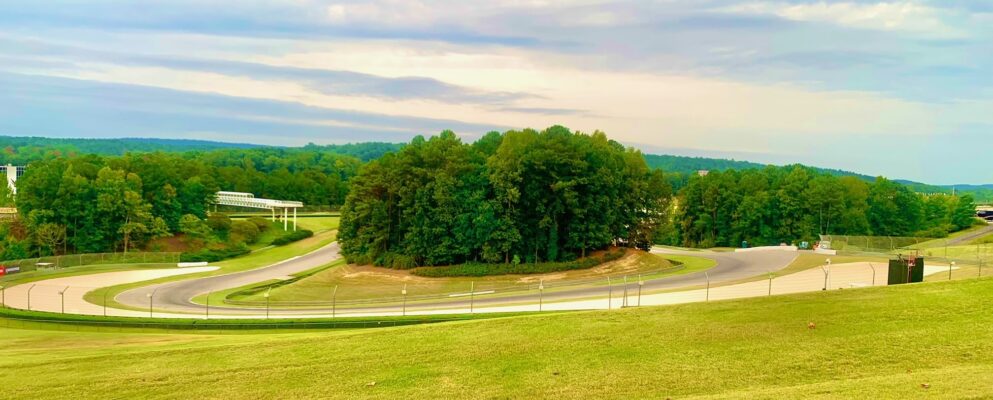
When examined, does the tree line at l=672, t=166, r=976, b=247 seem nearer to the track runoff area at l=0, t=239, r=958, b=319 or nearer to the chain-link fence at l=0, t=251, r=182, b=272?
the track runoff area at l=0, t=239, r=958, b=319

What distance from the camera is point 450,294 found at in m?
48.2

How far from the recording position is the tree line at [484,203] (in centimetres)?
5650

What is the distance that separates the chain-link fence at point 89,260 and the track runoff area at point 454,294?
9.50ft

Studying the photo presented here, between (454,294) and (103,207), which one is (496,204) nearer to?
(454,294)

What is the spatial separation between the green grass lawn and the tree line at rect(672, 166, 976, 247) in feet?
200

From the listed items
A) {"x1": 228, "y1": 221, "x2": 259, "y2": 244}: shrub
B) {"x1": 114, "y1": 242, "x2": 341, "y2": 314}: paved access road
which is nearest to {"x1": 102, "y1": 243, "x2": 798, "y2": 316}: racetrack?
{"x1": 114, "y1": 242, "x2": 341, "y2": 314}: paved access road

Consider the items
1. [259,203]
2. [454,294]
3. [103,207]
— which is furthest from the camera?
[259,203]

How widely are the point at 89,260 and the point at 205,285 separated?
537 inches

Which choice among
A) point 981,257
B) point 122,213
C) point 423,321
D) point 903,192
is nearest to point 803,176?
point 903,192

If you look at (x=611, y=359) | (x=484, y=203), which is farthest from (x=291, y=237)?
(x=611, y=359)

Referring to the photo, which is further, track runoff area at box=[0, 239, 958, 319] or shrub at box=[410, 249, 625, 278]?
shrub at box=[410, 249, 625, 278]

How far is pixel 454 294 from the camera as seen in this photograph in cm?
4800

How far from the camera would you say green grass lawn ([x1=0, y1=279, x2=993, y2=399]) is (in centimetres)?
1659

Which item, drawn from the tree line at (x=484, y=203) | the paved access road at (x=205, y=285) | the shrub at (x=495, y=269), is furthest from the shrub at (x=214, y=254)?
the shrub at (x=495, y=269)
